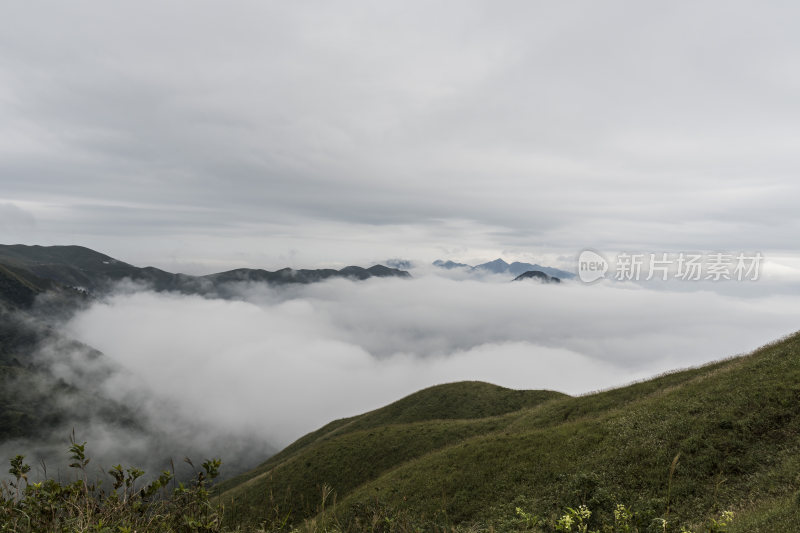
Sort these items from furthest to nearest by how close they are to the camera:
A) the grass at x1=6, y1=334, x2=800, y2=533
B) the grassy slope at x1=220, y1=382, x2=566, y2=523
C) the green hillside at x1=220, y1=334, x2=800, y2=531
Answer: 1. the grassy slope at x1=220, y1=382, x2=566, y2=523
2. the green hillside at x1=220, y1=334, x2=800, y2=531
3. the grass at x1=6, y1=334, x2=800, y2=533

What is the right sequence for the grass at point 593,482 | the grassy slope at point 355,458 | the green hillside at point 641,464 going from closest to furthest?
the grass at point 593,482 → the green hillside at point 641,464 → the grassy slope at point 355,458

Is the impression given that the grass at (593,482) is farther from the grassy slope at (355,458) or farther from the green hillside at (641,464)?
the grassy slope at (355,458)

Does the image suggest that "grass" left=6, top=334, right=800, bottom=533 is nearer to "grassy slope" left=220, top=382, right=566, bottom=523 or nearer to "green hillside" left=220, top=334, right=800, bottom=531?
"green hillside" left=220, top=334, right=800, bottom=531

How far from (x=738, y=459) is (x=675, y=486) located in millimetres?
4115

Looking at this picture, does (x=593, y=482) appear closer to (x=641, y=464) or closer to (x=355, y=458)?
(x=641, y=464)

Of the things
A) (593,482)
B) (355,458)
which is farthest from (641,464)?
(355,458)

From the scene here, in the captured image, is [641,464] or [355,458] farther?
[355,458]

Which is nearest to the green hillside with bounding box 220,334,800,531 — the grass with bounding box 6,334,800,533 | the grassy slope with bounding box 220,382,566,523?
the grass with bounding box 6,334,800,533

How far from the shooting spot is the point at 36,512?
6211mm

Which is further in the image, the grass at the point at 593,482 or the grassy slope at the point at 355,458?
the grassy slope at the point at 355,458

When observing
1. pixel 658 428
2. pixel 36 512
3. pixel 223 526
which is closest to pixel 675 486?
pixel 658 428

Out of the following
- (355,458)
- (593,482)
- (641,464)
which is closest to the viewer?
(641,464)

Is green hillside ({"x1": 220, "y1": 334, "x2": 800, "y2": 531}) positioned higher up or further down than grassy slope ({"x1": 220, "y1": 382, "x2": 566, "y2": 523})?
higher up

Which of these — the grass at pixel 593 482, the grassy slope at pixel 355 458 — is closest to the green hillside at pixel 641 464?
the grass at pixel 593 482
